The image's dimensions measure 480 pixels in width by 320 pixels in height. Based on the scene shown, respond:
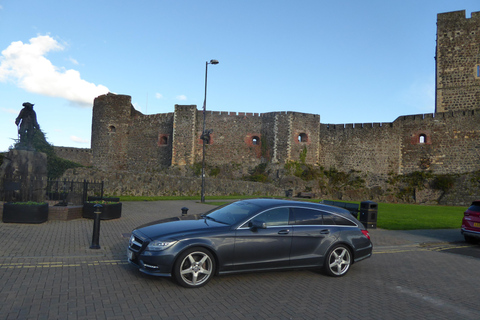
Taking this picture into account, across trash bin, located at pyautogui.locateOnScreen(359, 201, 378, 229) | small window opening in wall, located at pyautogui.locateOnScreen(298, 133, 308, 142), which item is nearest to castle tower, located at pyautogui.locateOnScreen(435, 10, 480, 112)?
small window opening in wall, located at pyautogui.locateOnScreen(298, 133, 308, 142)

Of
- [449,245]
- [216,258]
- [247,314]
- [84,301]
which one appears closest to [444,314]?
[247,314]

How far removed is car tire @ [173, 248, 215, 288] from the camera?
541 cm

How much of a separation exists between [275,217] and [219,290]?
65.8 inches

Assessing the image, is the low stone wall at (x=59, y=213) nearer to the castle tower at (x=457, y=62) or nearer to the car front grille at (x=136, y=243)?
the car front grille at (x=136, y=243)

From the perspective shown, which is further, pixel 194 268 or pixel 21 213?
pixel 21 213

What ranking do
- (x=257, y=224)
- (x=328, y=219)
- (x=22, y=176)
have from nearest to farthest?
1. (x=257, y=224)
2. (x=328, y=219)
3. (x=22, y=176)

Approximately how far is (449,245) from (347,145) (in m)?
27.1

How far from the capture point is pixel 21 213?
10289mm

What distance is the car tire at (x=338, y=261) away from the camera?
653 centimetres

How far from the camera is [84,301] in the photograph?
4664 mm

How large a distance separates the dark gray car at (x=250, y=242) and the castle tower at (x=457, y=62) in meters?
35.8

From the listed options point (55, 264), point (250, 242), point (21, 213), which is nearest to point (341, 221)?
point (250, 242)

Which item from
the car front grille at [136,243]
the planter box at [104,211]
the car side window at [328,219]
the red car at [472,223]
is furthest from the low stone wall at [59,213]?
the red car at [472,223]

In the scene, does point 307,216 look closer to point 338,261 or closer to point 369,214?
point 338,261
